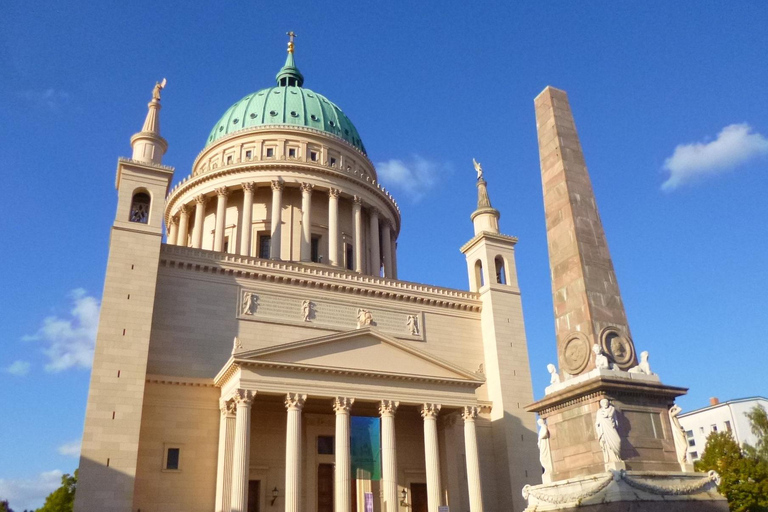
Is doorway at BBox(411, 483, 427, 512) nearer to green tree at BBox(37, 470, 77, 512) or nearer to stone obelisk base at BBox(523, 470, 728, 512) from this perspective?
stone obelisk base at BBox(523, 470, 728, 512)

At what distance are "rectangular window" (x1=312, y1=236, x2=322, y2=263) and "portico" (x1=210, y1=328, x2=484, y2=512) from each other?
16592mm

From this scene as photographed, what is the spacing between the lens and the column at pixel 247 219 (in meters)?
45.4

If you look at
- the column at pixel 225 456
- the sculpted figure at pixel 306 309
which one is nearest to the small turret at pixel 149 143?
the sculpted figure at pixel 306 309

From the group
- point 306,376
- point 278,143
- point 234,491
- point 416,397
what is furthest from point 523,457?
→ point 278,143

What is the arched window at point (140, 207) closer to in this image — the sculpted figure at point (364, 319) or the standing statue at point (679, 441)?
the sculpted figure at point (364, 319)

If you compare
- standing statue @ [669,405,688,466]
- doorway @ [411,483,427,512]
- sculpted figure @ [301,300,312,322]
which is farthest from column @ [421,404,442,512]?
standing statue @ [669,405,688,466]

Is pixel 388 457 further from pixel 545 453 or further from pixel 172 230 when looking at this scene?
pixel 172 230

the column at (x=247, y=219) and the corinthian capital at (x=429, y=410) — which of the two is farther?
the column at (x=247, y=219)

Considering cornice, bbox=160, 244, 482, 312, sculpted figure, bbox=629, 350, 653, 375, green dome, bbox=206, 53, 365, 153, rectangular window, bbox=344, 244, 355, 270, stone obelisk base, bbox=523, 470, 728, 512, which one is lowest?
stone obelisk base, bbox=523, 470, 728, 512

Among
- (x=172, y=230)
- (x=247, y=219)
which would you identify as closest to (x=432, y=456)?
(x=247, y=219)

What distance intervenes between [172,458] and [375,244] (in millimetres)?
24747

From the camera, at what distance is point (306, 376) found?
29391 millimetres

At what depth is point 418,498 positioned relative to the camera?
109 ft

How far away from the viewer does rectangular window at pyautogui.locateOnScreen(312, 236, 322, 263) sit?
4755cm
